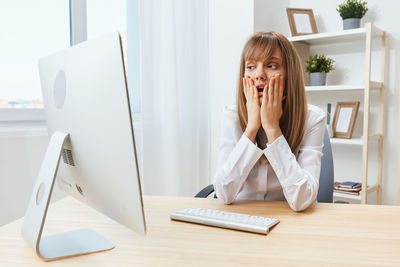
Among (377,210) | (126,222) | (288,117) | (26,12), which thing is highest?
(26,12)

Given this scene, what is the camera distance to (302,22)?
104 inches

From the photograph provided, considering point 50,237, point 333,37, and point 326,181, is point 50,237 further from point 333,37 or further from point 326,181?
point 333,37

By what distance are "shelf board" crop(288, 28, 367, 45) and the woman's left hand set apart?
4.44ft

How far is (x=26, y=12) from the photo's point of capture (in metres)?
1.71

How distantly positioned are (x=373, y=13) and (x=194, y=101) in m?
1.38

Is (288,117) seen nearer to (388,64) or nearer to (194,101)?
(194,101)

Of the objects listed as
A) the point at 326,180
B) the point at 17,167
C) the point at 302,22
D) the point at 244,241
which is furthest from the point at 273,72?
the point at 302,22

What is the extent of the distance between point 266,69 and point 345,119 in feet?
4.74

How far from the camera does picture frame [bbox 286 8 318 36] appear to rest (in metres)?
2.62

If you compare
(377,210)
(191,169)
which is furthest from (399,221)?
(191,169)

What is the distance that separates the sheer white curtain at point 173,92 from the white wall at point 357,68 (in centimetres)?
61

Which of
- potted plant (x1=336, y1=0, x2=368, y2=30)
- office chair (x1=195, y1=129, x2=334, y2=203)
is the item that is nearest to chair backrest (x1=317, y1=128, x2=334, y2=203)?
office chair (x1=195, y1=129, x2=334, y2=203)

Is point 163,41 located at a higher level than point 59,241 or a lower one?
higher

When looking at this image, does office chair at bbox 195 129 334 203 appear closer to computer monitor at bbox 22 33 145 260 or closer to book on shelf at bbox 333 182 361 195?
computer monitor at bbox 22 33 145 260
